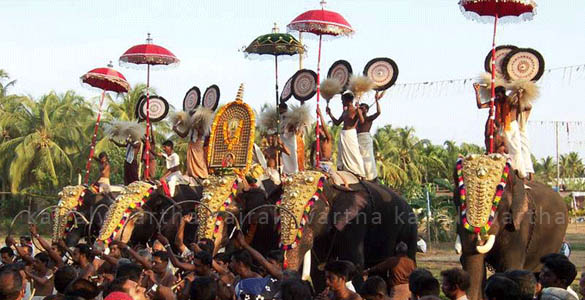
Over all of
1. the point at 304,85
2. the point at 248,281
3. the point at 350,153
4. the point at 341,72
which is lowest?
the point at 248,281

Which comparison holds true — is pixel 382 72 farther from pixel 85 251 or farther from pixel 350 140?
pixel 85 251

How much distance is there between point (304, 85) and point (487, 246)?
507 cm

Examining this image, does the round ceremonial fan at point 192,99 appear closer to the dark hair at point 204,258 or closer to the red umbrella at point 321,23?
the red umbrella at point 321,23

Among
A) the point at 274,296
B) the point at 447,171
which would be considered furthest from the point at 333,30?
the point at 447,171

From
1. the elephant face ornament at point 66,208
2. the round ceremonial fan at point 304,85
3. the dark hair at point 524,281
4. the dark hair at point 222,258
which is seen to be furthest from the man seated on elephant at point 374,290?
the elephant face ornament at point 66,208

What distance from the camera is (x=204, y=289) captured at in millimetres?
4949

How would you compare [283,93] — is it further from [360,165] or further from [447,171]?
[447,171]

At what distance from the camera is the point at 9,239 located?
9.66 meters

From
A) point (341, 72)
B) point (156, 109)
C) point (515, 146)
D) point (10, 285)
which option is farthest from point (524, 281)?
point (156, 109)

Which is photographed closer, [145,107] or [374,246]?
[374,246]

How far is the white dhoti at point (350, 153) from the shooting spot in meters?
11.9

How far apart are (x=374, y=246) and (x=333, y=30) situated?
3.64 meters

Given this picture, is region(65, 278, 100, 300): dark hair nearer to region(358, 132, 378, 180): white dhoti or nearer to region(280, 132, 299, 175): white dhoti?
region(358, 132, 378, 180): white dhoti

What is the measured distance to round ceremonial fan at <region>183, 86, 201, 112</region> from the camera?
15.1 meters
